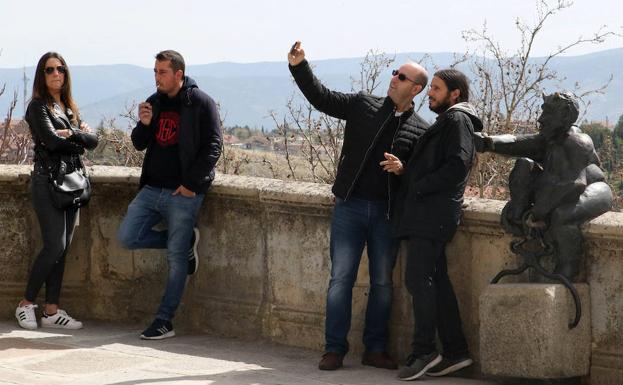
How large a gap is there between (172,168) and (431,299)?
172 cm

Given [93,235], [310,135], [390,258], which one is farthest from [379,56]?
[390,258]

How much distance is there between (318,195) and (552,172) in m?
1.32

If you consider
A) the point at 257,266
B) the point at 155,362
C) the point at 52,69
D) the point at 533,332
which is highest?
the point at 52,69

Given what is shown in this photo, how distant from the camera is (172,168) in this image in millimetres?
6516

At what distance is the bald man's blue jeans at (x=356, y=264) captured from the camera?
19.2ft

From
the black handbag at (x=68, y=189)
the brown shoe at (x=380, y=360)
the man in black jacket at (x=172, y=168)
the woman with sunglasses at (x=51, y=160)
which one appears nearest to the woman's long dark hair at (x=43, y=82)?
the woman with sunglasses at (x=51, y=160)

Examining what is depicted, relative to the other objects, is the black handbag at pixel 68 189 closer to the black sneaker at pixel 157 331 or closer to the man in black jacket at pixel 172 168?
the man in black jacket at pixel 172 168

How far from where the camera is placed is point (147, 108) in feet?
21.2

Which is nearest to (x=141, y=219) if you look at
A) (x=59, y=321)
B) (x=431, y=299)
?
Answer: (x=59, y=321)

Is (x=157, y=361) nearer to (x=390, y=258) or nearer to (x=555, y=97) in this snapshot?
(x=390, y=258)

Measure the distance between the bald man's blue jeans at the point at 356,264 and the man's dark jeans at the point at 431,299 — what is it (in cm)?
26

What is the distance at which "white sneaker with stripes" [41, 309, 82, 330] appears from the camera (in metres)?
6.83

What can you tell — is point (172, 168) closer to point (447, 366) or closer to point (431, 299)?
point (431, 299)

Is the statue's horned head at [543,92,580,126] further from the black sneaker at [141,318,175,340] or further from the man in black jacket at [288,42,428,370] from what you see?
the black sneaker at [141,318,175,340]
